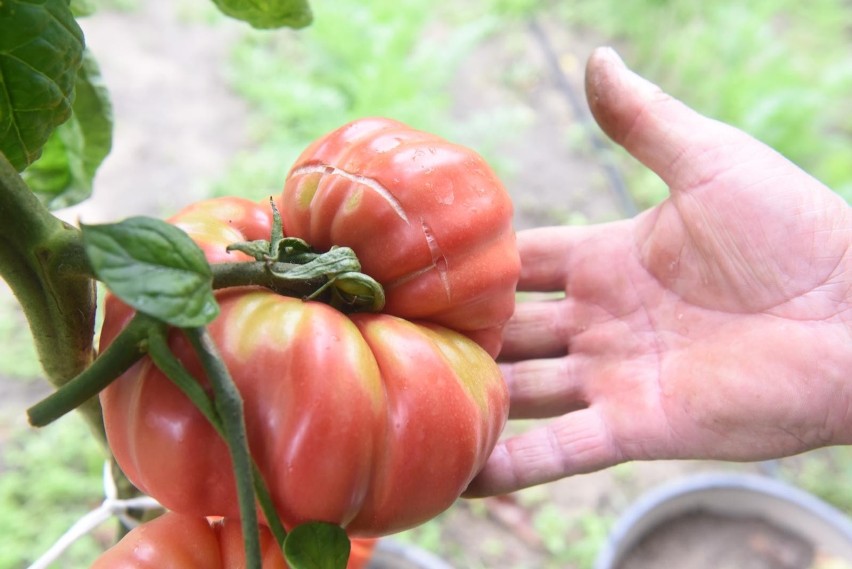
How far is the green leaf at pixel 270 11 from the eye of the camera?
36.4 inches

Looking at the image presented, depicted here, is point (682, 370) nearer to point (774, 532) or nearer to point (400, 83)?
point (774, 532)

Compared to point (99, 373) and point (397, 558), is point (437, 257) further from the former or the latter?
point (397, 558)

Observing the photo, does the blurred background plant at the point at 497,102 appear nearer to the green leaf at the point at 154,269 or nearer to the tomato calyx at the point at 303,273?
the tomato calyx at the point at 303,273

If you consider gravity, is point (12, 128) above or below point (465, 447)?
above

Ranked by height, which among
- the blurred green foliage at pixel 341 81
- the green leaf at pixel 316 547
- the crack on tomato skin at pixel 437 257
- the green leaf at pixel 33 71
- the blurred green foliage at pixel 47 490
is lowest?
the blurred green foliage at pixel 47 490

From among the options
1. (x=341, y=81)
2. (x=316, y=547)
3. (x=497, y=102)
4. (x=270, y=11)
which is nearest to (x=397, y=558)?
(x=316, y=547)

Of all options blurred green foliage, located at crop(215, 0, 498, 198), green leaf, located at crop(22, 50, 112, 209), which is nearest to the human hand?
green leaf, located at crop(22, 50, 112, 209)

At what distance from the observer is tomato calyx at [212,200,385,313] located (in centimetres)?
74

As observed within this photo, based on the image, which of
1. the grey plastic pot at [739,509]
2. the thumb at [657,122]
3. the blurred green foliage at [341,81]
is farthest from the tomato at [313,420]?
the blurred green foliage at [341,81]

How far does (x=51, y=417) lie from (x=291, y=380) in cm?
22

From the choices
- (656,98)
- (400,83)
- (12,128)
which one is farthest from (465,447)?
(400,83)

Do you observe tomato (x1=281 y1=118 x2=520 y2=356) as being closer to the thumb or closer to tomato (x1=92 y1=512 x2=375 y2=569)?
tomato (x1=92 y1=512 x2=375 y2=569)

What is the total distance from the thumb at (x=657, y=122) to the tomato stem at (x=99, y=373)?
2.90 feet

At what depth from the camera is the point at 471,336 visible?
93 cm
